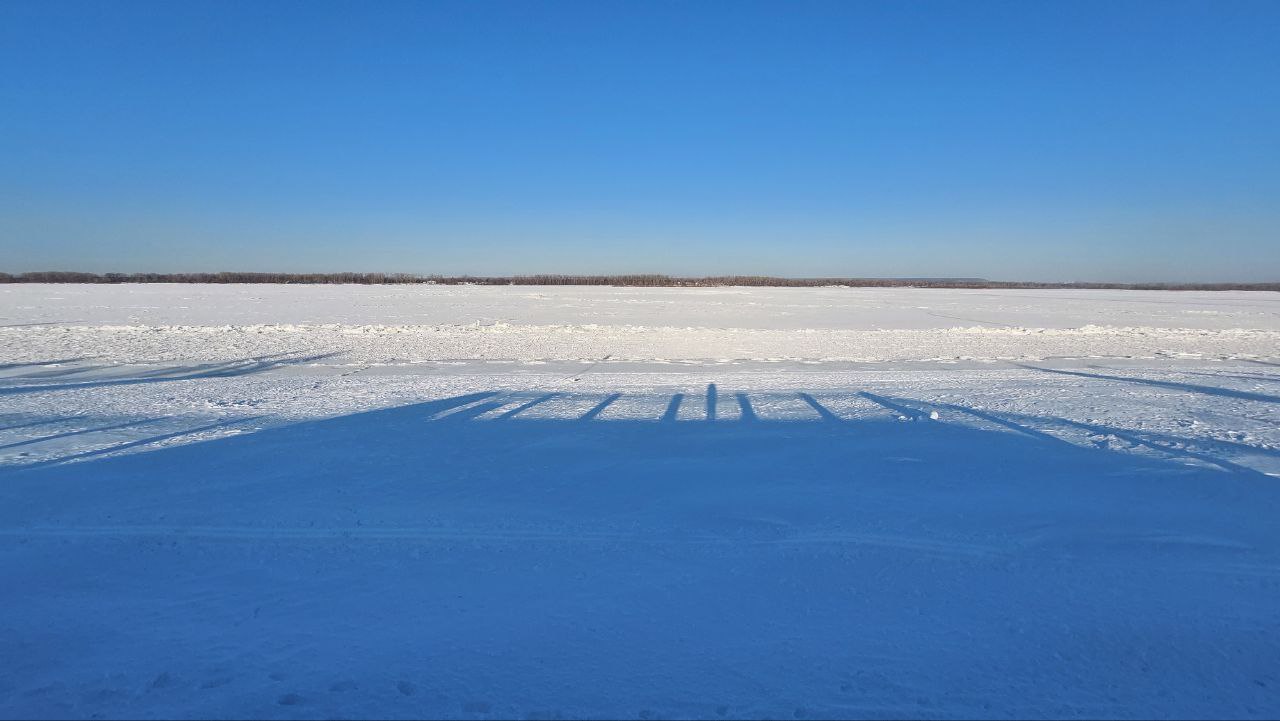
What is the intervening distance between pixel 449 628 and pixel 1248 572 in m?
3.61

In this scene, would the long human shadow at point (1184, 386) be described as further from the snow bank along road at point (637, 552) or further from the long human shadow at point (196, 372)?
the long human shadow at point (196, 372)

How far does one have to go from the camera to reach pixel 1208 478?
15.6ft

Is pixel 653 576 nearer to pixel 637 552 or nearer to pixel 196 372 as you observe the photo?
pixel 637 552

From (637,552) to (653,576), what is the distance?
0.90 ft

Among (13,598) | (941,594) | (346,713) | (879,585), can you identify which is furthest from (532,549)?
(13,598)

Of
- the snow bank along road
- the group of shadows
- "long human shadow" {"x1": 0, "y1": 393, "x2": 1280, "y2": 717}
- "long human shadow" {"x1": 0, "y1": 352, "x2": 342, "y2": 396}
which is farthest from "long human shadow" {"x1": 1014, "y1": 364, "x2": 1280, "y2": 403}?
"long human shadow" {"x1": 0, "y1": 352, "x2": 342, "y2": 396}

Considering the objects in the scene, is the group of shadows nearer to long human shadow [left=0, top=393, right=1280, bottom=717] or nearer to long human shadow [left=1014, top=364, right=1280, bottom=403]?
long human shadow [left=0, top=393, right=1280, bottom=717]

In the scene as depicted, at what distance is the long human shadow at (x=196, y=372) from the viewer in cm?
820

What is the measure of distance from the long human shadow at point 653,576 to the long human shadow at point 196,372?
13.5 feet

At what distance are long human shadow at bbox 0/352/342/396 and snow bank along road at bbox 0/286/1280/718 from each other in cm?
21

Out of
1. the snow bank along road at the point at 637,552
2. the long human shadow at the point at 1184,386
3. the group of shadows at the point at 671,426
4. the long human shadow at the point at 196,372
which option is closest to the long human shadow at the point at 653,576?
the snow bank along road at the point at 637,552

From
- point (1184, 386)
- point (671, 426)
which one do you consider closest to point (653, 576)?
point (671, 426)

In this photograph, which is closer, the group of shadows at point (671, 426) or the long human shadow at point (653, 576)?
the long human shadow at point (653, 576)

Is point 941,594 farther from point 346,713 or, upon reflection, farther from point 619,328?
point 619,328
